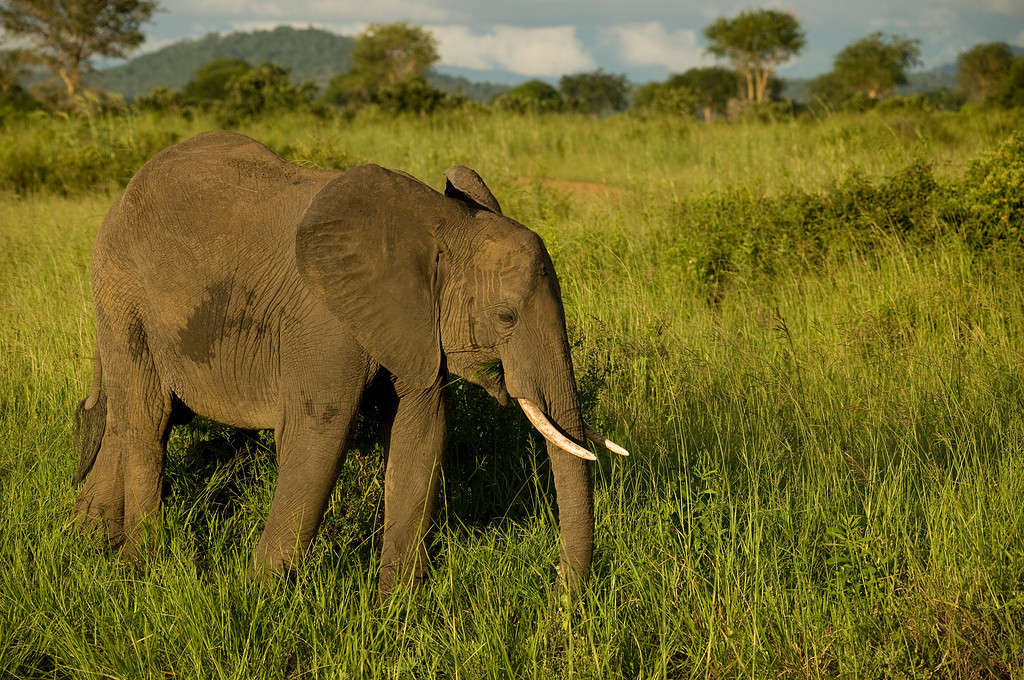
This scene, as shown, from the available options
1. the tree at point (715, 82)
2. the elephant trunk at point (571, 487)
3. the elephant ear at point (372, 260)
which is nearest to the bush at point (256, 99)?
the elephant ear at point (372, 260)

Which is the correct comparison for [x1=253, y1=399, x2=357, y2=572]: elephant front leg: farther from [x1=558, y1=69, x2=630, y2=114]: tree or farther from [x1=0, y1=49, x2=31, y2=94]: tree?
[x1=558, y1=69, x2=630, y2=114]: tree

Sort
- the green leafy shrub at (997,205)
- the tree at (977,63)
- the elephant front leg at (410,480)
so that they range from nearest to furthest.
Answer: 1. the elephant front leg at (410,480)
2. the green leafy shrub at (997,205)
3. the tree at (977,63)

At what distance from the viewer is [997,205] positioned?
24.4 ft

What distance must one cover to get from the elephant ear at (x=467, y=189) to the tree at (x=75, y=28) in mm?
34136

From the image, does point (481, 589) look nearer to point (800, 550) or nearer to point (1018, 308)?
point (800, 550)

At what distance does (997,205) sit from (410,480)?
6030 mm

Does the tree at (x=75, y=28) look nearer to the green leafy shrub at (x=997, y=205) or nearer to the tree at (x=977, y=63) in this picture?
the green leafy shrub at (x=997, y=205)

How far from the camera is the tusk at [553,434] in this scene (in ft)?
9.61

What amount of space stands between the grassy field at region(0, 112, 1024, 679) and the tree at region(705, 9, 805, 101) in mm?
37579

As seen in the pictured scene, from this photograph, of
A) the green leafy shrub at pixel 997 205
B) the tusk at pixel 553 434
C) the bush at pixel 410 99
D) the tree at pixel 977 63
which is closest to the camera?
the tusk at pixel 553 434

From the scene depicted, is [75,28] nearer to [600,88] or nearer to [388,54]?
[388,54]

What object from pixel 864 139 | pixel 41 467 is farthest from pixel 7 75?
pixel 41 467

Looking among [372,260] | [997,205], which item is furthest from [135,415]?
[997,205]

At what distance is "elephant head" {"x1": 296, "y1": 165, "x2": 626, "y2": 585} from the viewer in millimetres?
2990
